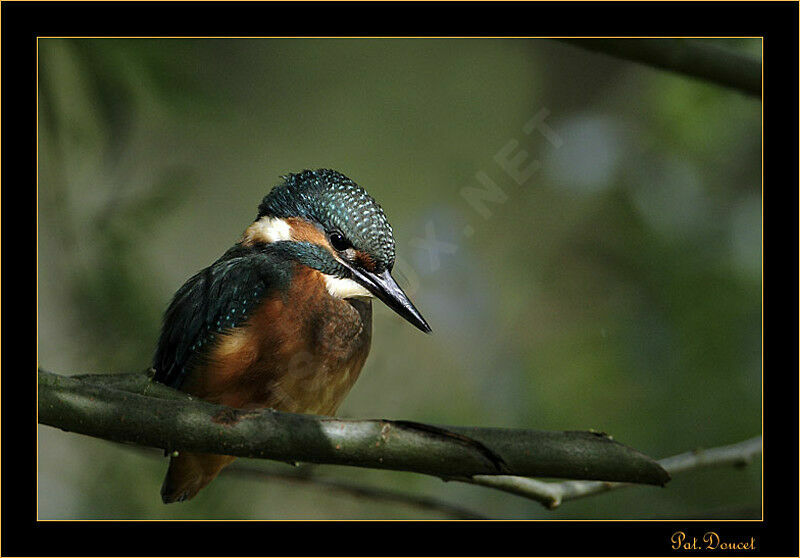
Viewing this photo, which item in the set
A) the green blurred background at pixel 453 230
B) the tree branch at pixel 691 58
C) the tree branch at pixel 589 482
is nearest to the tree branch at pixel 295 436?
the tree branch at pixel 589 482

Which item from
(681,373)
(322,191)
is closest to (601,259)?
(681,373)

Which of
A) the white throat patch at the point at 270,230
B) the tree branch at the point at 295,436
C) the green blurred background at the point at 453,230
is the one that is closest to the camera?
the tree branch at the point at 295,436

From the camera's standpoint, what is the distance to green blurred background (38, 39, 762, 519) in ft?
8.82

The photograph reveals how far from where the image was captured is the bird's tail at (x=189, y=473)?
2.26m

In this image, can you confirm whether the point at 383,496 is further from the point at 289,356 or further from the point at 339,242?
the point at 339,242

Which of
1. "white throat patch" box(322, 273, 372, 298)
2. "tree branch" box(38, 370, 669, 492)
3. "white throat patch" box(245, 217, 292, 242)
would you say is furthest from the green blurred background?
"tree branch" box(38, 370, 669, 492)

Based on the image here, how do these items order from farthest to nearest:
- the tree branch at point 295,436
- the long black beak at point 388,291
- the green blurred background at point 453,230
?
1. the green blurred background at point 453,230
2. the long black beak at point 388,291
3. the tree branch at point 295,436

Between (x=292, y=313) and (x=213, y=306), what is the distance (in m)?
0.23

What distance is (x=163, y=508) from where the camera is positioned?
2805mm

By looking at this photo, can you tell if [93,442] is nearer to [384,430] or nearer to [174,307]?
[174,307]

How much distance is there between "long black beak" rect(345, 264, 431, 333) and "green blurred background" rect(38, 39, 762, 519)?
0.62 feet

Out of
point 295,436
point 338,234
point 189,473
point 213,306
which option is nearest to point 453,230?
point 338,234

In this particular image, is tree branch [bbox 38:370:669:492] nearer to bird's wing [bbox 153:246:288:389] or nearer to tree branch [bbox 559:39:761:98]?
bird's wing [bbox 153:246:288:389]

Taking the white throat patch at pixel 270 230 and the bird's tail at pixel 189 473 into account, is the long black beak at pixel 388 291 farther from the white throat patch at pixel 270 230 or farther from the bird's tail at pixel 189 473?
the bird's tail at pixel 189 473
